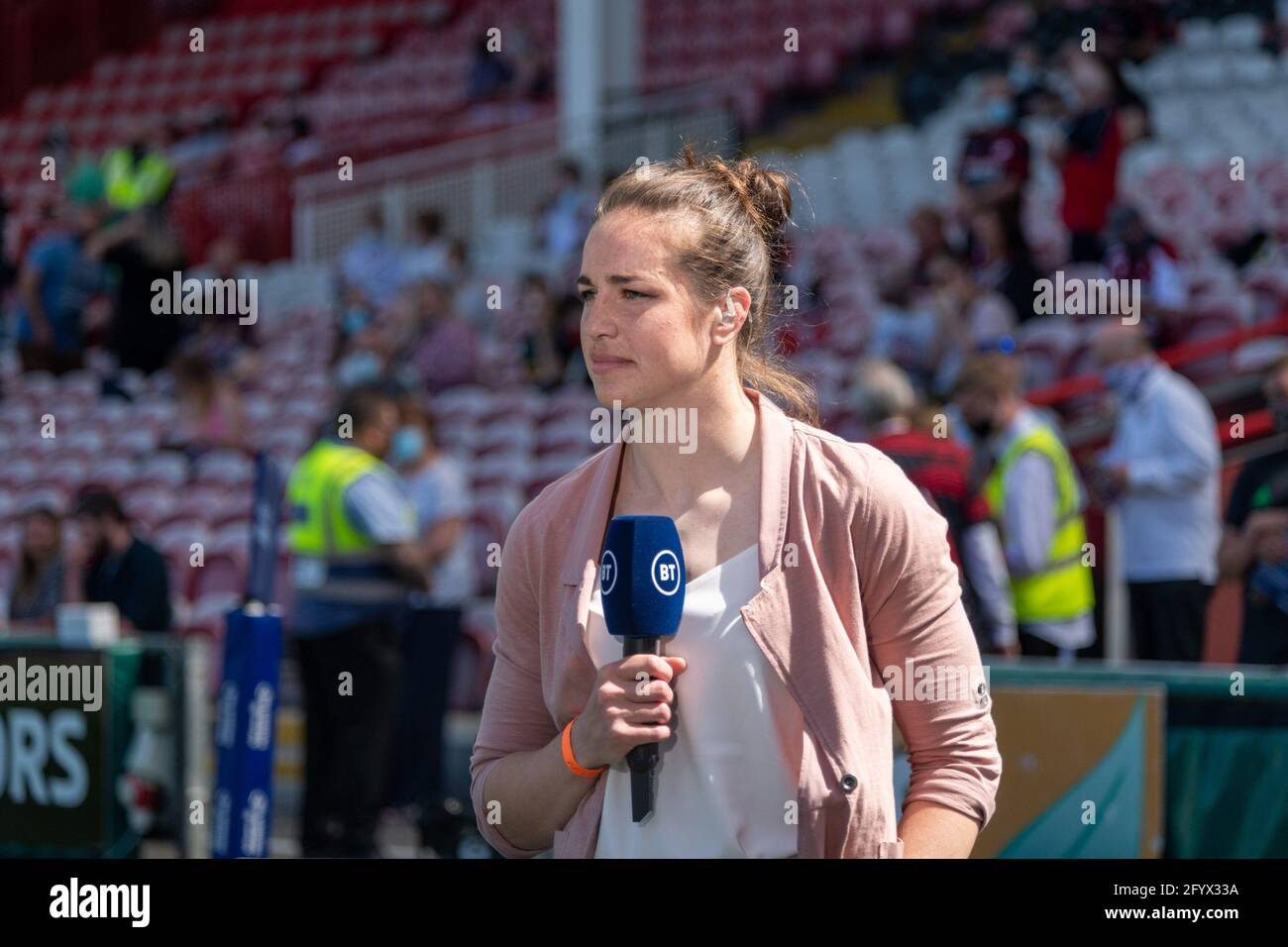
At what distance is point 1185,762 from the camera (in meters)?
4.79

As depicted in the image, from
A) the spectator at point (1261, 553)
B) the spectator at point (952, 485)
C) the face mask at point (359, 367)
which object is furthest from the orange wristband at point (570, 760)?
the face mask at point (359, 367)

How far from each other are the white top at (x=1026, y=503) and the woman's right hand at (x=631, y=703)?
436 centimetres

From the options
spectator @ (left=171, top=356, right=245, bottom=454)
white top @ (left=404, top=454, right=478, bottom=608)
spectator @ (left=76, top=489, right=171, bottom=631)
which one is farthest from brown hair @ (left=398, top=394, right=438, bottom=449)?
spectator @ (left=171, top=356, right=245, bottom=454)

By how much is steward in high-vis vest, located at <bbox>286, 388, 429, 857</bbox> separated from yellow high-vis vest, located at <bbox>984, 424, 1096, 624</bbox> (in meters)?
2.09

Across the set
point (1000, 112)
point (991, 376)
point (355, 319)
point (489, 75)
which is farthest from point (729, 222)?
point (489, 75)

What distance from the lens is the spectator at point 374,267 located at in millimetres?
11945

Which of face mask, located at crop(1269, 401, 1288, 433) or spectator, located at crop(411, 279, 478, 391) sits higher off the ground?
spectator, located at crop(411, 279, 478, 391)

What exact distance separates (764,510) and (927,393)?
20.2 ft

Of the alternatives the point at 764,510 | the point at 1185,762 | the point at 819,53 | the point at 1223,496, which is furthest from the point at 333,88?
the point at 764,510

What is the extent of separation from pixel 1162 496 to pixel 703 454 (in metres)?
4.60

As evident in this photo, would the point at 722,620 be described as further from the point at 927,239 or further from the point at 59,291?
the point at 59,291

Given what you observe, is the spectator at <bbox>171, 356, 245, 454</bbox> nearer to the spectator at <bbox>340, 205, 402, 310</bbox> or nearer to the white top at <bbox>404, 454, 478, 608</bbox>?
the spectator at <bbox>340, 205, 402, 310</bbox>

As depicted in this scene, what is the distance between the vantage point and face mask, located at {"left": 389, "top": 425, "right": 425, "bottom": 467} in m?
7.20

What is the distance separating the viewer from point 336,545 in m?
6.41
